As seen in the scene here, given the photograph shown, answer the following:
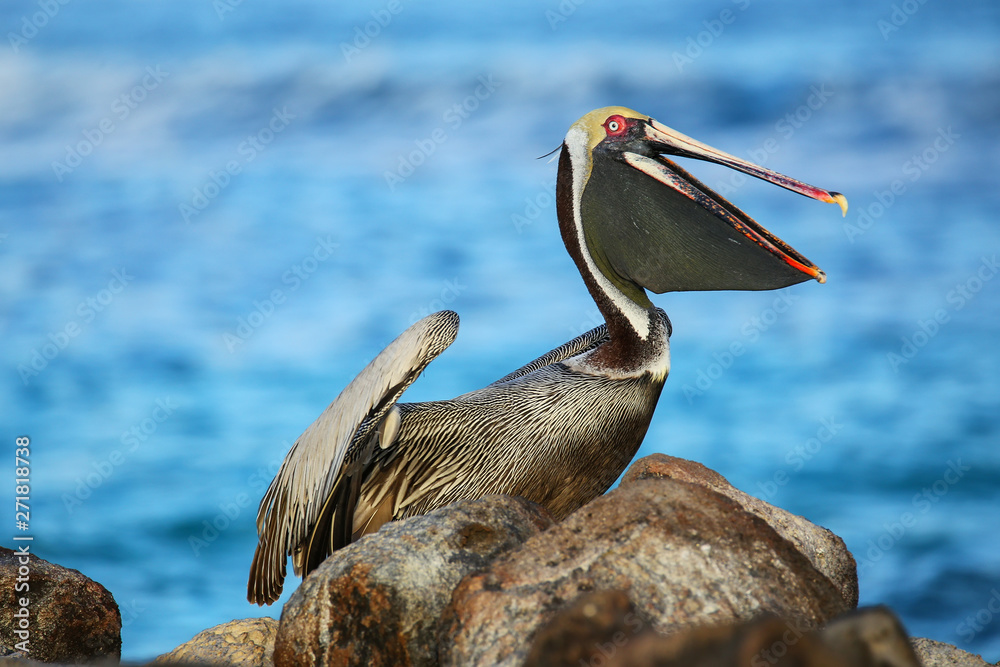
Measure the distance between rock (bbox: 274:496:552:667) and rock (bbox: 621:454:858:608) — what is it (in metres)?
A: 1.03

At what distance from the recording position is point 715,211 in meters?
4.67

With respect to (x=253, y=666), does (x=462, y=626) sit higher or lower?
higher

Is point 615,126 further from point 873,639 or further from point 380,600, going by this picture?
point 873,639

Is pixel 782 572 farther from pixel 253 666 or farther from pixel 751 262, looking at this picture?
pixel 751 262

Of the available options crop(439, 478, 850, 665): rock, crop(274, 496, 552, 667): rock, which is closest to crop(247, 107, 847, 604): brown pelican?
crop(274, 496, 552, 667): rock

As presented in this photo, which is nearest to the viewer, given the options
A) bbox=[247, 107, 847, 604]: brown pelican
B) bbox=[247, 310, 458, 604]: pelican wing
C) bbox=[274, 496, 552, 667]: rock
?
bbox=[274, 496, 552, 667]: rock

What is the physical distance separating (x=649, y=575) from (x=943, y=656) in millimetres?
1355

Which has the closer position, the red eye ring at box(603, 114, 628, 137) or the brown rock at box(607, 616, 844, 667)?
the brown rock at box(607, 616, 844, 667)

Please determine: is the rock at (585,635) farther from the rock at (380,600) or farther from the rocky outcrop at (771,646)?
the rock at (380,600)

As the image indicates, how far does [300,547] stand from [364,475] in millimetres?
403

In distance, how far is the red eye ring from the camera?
4859mm

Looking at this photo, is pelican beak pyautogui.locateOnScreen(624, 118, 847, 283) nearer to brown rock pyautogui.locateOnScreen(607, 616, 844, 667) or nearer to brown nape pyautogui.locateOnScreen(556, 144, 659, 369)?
brown nape pyautogui.locateOnScreen(556, 144, 659, 369)

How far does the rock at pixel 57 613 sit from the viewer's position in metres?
3.77

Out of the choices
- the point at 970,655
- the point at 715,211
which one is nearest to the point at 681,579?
the point at 970,655
